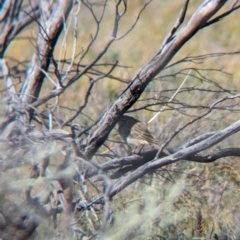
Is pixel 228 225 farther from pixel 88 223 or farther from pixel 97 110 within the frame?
pixel 97 110

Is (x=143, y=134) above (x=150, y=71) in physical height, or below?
below

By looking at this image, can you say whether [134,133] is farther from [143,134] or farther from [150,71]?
[150,71]

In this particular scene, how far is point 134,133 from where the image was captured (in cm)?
711

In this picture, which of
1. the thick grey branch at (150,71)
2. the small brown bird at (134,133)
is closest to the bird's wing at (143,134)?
the small brown bird at (134,133)

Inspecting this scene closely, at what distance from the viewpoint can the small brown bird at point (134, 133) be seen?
7.04 m

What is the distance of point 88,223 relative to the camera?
5.09 meters

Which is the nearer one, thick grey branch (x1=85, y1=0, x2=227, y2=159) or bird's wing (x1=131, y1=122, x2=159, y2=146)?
thick grey branch (x1=85, y1=0, x2=227, y2=159)

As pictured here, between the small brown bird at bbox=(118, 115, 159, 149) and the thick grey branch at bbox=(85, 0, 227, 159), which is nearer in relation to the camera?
the thick grey branch at bbox=(85, 0, 227, 159)

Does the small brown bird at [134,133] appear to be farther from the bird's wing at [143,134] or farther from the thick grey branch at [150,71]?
Result: the thick grey branch at [150,71]

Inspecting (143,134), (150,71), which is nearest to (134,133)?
(143,134)

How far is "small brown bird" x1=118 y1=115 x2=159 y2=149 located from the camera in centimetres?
704

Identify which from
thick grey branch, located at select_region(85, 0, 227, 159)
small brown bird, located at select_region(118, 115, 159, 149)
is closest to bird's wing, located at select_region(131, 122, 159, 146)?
small brown bird, located at select_region(118, 115, 159, 149)

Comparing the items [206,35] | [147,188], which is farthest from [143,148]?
[206,35]

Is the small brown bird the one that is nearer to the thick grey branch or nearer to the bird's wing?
the bird's wing
